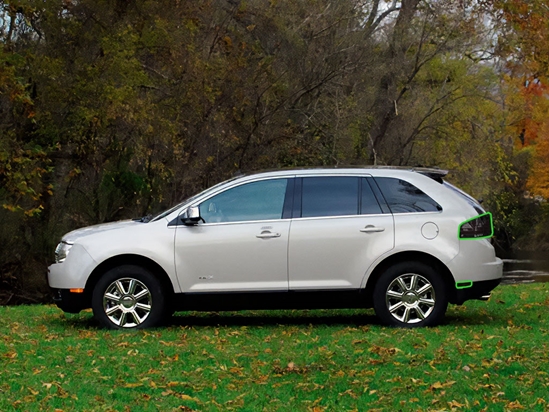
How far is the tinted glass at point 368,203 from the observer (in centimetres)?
1090

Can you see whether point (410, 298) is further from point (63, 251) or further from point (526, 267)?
point (526, 267)

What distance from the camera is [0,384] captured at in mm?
7535

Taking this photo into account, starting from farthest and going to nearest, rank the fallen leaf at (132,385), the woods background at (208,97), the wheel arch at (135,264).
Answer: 1. the woods background at (208,97)
2. the wheel arch at (135,264)
3. the fallen leaf at (132,385)

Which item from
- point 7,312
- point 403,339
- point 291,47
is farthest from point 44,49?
point 403,339

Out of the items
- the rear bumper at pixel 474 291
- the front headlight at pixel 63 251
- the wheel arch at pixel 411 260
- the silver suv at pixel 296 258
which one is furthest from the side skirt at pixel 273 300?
the front headlight at pixel 63 251

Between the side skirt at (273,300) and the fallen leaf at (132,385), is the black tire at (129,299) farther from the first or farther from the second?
the fallen leaf at (132,385)

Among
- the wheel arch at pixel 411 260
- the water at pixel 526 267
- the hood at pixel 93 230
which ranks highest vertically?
the hood at pixel 93 230

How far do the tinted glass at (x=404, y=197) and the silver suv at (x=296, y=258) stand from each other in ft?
0.04

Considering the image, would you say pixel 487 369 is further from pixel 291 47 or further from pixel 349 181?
pixel 291 47

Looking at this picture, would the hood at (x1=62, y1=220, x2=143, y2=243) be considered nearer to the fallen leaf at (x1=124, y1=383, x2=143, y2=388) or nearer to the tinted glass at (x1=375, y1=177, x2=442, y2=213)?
the tinted glass at (x1=375, y1=177, x2=442, y2=213)

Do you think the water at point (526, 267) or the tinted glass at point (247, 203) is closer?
the tinted glass at point (247, 203)

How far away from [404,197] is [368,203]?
40cm

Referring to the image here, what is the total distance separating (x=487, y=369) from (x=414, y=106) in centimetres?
2777

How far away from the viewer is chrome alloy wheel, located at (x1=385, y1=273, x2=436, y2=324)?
1065cm
